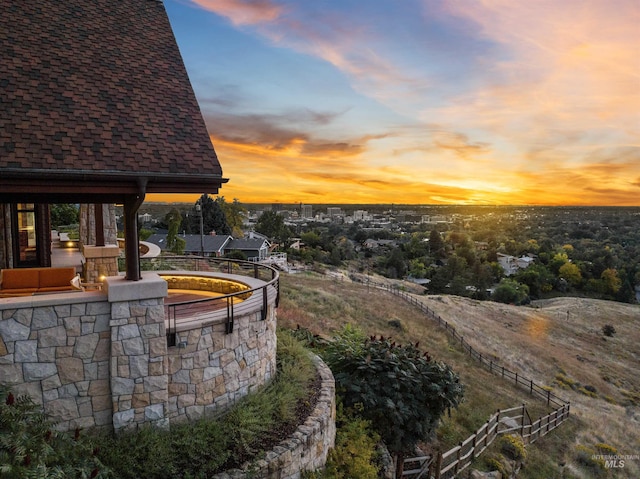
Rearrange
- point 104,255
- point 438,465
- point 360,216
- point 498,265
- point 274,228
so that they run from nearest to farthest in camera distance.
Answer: point 438,465 < point 104,255 < point 274,228 < point 498,265 < point 360,216

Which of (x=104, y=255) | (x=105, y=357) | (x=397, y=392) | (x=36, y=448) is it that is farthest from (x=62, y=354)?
(x=397, y=392)

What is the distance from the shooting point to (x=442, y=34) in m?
15.3

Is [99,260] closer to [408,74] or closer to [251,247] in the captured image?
[408,74]

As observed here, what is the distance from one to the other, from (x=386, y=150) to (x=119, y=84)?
25.4 m

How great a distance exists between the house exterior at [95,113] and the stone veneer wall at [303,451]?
10.7 ft

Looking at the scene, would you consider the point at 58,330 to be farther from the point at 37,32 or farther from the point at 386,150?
the point at 386,150

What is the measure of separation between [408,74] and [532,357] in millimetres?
19981

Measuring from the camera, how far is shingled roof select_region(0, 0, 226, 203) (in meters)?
5.01

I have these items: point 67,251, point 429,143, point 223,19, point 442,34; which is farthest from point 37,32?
point 429,143

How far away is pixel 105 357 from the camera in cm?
536

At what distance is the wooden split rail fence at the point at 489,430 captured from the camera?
9.12m

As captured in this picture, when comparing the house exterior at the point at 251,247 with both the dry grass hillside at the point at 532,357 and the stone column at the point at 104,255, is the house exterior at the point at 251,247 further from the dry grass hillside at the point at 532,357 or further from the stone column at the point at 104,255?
the stone column at the point at 104,255

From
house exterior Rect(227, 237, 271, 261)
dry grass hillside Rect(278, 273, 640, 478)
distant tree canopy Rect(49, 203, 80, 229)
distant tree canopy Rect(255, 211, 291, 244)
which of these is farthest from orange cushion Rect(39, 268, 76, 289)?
distant tree canopy Rect(255, 211, 291, 244)

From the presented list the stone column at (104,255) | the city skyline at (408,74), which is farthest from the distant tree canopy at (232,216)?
the stone column at (104,255)
